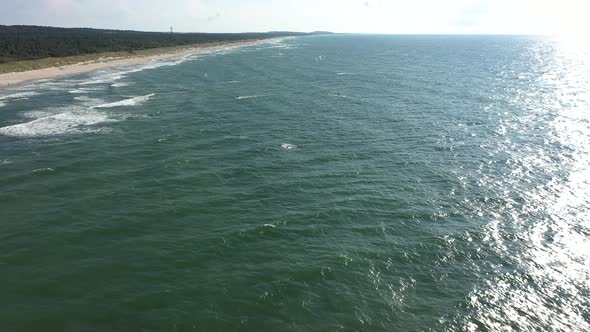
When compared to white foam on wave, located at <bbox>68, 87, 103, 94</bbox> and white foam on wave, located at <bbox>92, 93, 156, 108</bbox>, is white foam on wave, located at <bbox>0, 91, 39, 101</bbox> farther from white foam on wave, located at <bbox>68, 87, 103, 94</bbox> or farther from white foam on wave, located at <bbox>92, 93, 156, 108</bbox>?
white foam on wave, located at <bbox>92, 93, 156, 108</bbox>

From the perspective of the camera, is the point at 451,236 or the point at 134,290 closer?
the point at 134,290

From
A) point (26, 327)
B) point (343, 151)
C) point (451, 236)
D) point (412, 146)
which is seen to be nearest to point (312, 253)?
point (451, 236)

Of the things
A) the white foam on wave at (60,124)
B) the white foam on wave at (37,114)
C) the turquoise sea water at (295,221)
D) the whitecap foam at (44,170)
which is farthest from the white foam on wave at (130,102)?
the whitecap foam at (44,170)

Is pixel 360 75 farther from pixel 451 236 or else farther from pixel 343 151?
pixel 451 236

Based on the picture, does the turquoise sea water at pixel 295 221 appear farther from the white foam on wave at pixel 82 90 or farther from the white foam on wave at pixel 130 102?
the white foam on wave at pixel 82 90

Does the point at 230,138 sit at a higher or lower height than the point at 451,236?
higher

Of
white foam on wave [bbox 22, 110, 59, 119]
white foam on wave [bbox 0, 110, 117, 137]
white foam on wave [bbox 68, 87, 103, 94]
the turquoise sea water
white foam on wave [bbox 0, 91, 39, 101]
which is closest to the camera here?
the turquoise sea water

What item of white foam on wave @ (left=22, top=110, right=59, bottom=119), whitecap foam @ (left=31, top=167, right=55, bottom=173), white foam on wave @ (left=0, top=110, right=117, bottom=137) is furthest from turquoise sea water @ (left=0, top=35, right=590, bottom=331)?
white foam on wave @ (left=22, top=110, right=59, bottom=119)
